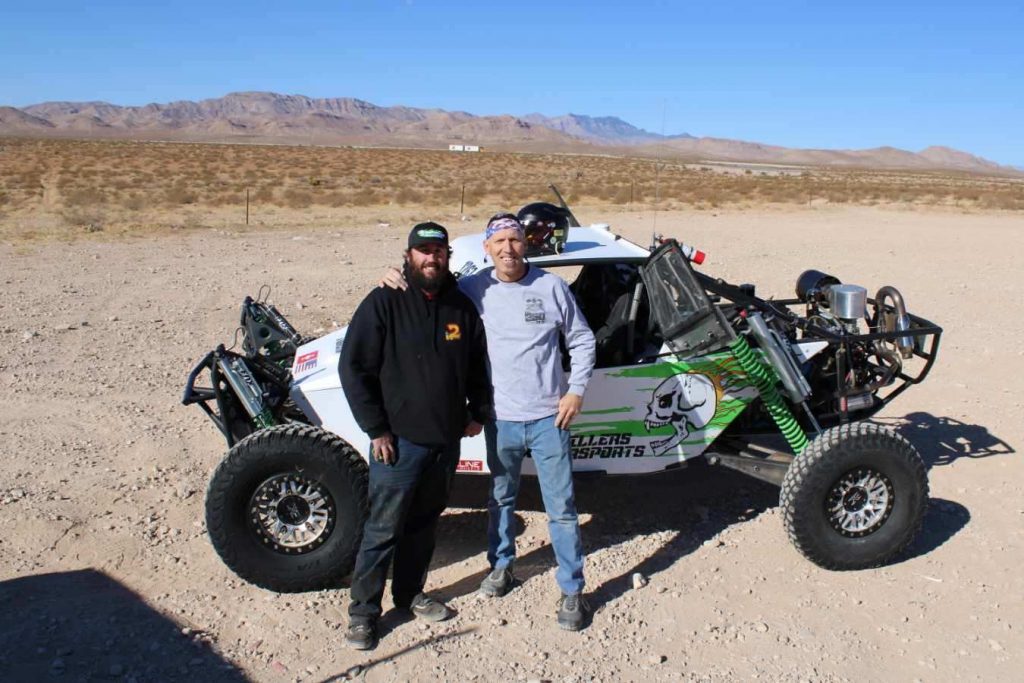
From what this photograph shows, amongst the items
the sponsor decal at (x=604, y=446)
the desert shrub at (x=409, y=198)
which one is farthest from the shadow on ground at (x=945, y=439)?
the desert shrub at (x=409, y=198)

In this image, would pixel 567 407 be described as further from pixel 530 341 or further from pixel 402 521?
pixel 402 521

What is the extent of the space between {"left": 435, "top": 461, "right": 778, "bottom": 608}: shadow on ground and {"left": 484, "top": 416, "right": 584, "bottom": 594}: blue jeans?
0.43 metres

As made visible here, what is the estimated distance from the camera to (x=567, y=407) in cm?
411

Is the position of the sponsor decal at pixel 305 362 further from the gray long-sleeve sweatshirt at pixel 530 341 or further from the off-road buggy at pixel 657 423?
the gray long-sleeve sweatshirt at pixel 530 341

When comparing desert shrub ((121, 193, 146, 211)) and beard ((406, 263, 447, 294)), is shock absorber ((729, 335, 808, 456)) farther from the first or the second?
desert shrub ((121, 193, 146, 211))

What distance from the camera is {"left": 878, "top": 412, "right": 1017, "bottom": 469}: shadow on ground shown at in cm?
682

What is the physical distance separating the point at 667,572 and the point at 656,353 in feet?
4.03

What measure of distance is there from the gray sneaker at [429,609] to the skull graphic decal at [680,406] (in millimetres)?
1542

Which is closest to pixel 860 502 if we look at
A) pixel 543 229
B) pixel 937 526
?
pixel 937 526

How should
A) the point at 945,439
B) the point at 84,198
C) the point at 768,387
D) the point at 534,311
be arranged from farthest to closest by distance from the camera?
1. the point at 84,198
2. the point at 945,439
3. the point at 768,387
4. the point at 534,311

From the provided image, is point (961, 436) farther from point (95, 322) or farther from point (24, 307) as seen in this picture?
point (24, 307)

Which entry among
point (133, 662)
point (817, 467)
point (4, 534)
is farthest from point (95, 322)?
point (817, 467)

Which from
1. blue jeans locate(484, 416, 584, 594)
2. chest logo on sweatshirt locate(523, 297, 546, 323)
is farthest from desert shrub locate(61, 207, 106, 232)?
chest logo on sweatshirt locate(523, 297, 546, 323)

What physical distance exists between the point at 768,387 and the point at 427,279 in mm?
2078
